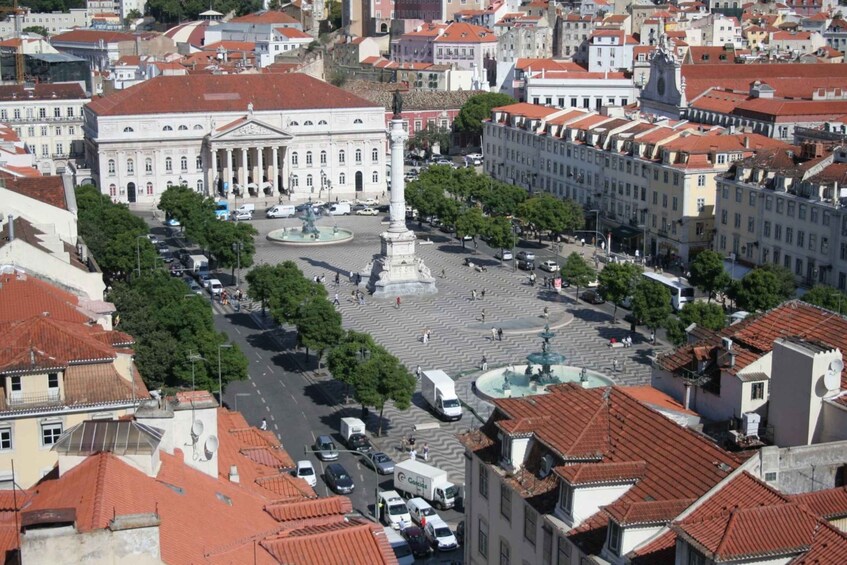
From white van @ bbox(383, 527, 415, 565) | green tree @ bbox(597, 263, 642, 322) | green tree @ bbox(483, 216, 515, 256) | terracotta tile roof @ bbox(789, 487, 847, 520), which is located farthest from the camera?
green tree @ bbox(483, 216, 515, 256)

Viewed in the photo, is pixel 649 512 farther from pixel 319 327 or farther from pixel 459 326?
pixel 459 326

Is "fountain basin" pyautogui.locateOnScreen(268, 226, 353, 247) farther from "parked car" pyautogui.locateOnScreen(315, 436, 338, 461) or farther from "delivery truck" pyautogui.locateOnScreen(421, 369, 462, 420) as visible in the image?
"parked car" pyautogui.locateOnScreen(315, 436, 338, 461)

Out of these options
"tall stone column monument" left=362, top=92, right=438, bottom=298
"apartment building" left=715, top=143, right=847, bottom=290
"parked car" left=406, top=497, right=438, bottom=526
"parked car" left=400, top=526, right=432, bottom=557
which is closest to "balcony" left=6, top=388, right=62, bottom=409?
"parked car" left=400, top=526, right=432, bottom=557

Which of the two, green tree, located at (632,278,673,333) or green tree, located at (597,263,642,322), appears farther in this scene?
green tree, located at (597,263,642,322)

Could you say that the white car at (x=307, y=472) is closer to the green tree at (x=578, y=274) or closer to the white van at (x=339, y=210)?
the green tree at (x=578, y=274)

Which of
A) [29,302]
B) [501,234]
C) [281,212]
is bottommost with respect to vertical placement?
[281,212]

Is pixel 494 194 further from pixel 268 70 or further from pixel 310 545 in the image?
pixel 310 545

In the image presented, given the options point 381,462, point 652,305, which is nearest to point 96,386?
point 381,462
